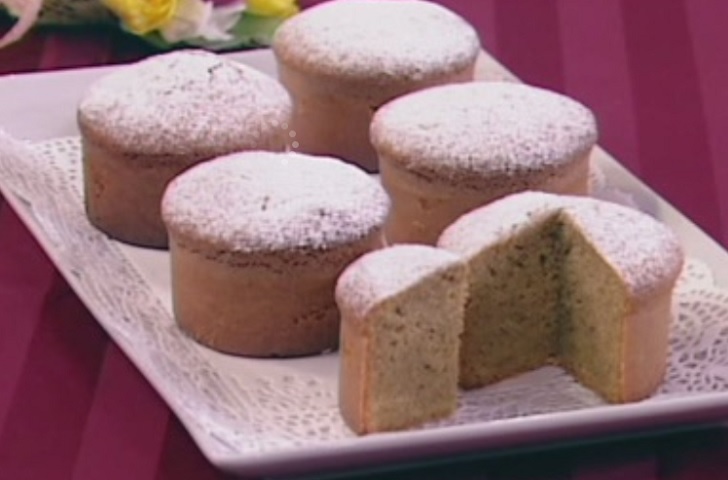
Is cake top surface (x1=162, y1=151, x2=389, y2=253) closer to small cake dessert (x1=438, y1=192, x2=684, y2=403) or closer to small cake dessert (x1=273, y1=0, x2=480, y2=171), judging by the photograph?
small cake dessert (x1=438, y1=192, x2=684, y2=403)

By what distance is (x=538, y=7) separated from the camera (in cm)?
206

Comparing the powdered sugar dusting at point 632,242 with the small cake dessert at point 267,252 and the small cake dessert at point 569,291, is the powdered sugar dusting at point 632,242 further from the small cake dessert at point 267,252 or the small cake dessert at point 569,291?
the small cake dessert at point 267,252

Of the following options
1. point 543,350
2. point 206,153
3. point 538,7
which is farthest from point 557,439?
point 538,7

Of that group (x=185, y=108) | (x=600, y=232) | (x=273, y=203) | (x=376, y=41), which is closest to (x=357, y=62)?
(x=376, y=41)

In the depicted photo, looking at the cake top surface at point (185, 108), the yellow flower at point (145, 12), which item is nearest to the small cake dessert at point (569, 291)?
the cake top surface at point (185, 108)

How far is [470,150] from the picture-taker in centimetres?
142

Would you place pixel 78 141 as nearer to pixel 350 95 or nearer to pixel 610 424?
pixel 350 95

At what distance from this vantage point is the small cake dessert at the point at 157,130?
1.49 meters

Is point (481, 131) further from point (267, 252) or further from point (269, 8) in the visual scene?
point (269, 8)

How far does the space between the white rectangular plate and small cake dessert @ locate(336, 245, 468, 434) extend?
0.09 ft

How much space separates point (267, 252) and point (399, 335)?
17cm

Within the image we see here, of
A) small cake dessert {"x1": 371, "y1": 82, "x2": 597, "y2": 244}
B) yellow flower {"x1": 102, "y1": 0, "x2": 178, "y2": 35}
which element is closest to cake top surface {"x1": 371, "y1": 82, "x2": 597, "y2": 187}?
small cake dessert {"x1": 371, "y1": 82, "x2": 597, "y2": 244}

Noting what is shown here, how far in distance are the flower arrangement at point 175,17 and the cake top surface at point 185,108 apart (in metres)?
0.30

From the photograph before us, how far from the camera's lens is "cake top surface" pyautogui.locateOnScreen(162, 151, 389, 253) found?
1.32m
